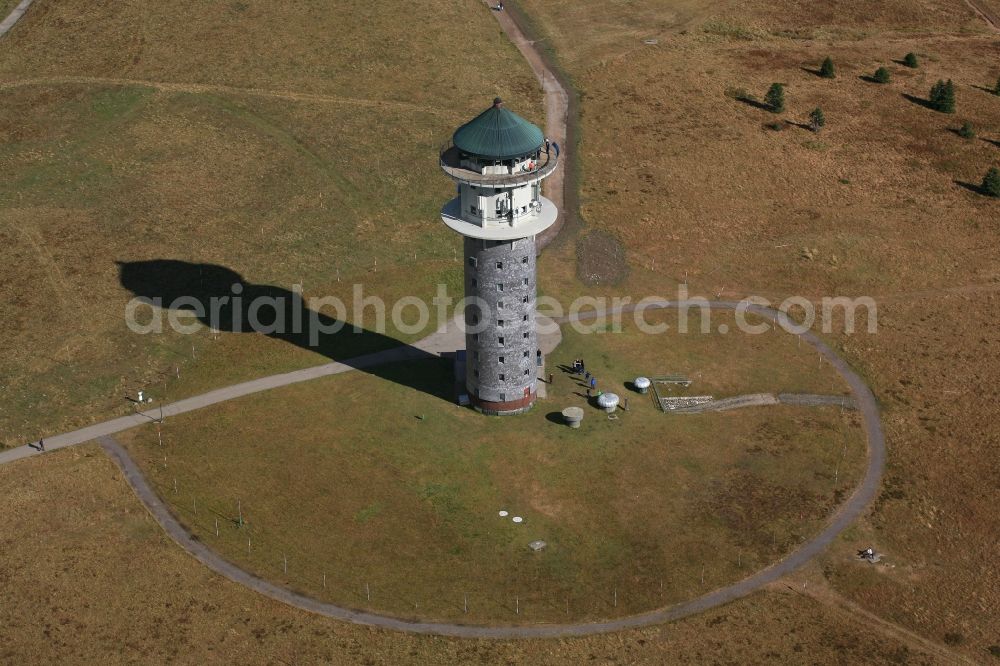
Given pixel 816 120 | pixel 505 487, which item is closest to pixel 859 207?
pixel 816 120

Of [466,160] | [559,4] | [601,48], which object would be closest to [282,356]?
[466,160]

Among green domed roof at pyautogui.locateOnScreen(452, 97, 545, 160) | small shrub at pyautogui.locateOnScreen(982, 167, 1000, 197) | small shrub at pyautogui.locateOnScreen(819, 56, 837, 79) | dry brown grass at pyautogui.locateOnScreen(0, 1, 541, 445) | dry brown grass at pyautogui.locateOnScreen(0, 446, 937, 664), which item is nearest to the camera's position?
dry brown grass at pyautogui.locateOnScreen(0, 446, 937, 664)

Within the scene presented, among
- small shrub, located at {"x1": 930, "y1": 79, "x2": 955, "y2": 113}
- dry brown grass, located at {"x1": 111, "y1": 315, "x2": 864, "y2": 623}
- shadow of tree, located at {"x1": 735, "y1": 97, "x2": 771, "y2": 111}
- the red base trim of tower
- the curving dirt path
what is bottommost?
dry brown grass, located at {"x1": 111, "y1": 315, "x2": 864, "y2": 623}

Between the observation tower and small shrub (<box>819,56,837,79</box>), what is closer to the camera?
the observation tower

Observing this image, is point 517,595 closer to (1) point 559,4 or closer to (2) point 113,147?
(2) point 113,147

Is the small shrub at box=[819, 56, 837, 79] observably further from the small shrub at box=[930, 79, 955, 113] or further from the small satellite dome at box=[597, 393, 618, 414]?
the small satellite dome at box=[597, 393, 618, 414]

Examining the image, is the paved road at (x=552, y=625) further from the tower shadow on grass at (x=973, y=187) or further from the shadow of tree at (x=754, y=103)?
the shadow of tree at (x=754, y=103)

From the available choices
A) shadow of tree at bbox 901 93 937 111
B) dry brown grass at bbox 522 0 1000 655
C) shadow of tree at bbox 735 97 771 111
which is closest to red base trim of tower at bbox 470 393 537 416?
dry brown grass at bbox 522 0 1000 655

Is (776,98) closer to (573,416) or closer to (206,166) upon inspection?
(206,166)
